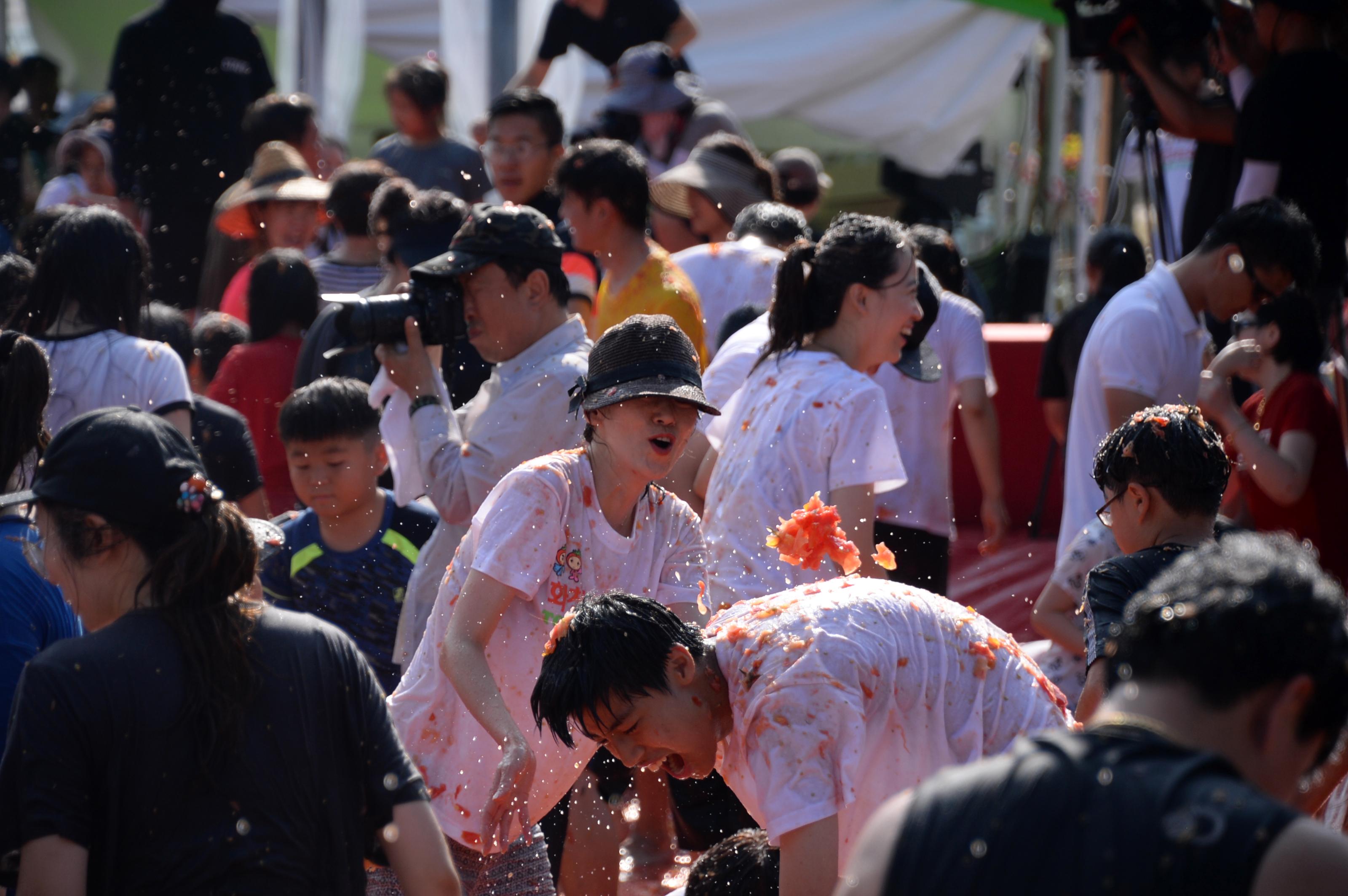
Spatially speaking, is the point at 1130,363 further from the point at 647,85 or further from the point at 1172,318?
the point at 647,85

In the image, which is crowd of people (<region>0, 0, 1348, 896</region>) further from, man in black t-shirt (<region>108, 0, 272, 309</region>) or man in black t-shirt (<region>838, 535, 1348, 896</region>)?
man in black t-shirt (<region>108, 0, 272, 309</region>)

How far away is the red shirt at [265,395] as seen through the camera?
525 cm

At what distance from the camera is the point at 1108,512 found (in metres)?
3.16

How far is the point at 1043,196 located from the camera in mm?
12375

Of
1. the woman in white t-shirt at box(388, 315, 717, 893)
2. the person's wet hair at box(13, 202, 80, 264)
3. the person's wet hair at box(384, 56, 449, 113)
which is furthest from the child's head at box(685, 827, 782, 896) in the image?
the person's wet hair at box(384, 56, 449, 113)

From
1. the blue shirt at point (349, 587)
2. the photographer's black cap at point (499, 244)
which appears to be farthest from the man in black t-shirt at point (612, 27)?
the blue shirt at point (349, 587)

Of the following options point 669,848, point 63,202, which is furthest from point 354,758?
point 63,202

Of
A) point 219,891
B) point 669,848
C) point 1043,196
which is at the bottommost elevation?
point 669,848

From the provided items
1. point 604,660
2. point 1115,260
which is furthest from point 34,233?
point 1115,260

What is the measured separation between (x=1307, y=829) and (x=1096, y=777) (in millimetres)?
207

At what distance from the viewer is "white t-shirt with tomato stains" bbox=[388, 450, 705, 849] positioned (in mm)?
3002

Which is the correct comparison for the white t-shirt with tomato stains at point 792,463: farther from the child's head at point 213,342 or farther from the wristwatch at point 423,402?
the child's head at point 213,342

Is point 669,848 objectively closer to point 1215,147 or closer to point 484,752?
point 484,752

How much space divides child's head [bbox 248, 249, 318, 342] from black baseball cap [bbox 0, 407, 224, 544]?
3.27m
